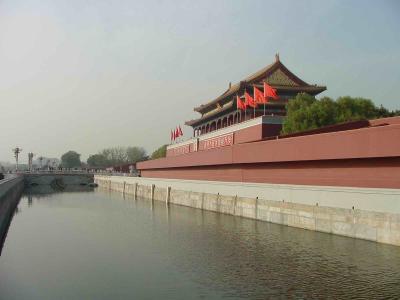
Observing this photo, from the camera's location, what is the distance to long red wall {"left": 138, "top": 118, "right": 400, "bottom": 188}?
17953mm

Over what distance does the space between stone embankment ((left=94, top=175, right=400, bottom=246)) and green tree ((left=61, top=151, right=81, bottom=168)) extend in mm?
123443

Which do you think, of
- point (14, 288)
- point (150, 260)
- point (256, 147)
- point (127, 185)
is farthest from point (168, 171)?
point (14, 288)

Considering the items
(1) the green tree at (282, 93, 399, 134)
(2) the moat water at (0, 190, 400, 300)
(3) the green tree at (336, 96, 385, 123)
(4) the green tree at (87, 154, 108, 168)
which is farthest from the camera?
(4) the green tree at (87, 154, 108, 168)

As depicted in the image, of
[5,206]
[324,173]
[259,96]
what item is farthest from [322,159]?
[5,206]

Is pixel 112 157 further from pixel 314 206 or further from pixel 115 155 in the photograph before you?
pixel 314 206

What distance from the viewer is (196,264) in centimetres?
1628

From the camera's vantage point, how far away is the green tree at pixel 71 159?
153m

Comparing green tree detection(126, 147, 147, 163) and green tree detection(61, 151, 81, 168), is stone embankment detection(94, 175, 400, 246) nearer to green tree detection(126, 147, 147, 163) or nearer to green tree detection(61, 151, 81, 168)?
green tree detection(126, 147, 147, 163)

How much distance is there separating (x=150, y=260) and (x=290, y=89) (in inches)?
1096

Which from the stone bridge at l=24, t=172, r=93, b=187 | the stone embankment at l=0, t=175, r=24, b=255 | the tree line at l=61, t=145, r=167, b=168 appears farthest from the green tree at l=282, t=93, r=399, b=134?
the tree line at l=61, t=145, r=167, b=168

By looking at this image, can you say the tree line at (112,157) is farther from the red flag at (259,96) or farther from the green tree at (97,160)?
the red flag at (259,96)

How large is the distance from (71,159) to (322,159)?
141582 millimetres

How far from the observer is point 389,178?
17938mm

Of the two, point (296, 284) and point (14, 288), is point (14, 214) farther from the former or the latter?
point (296, 284)
